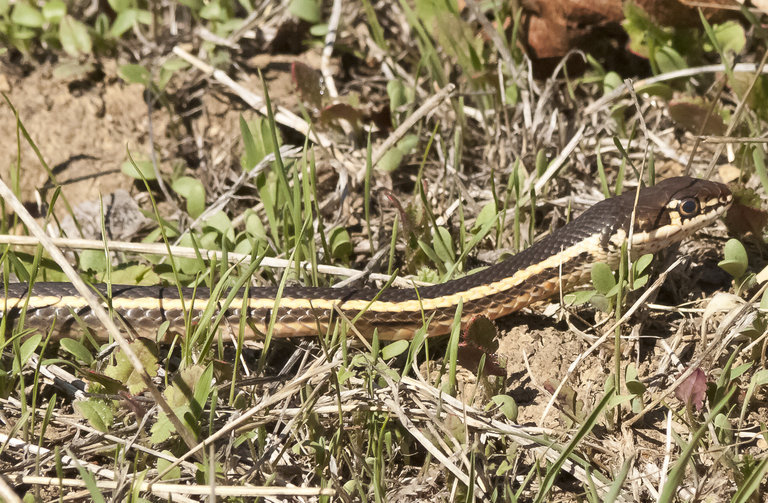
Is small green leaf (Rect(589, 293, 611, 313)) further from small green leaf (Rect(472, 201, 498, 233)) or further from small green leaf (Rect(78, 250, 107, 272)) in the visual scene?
small green leaf (Rect(78, 250, 107, 272))

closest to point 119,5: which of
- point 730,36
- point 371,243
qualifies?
point 371,243

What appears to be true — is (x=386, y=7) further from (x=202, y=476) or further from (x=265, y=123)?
(x=202, y=476)

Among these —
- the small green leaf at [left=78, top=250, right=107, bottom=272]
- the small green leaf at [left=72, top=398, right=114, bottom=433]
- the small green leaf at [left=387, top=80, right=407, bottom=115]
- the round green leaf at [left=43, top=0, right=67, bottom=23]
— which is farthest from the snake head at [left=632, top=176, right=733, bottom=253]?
the round green leaf at [left=43, top=0, right=67, bottom=23]

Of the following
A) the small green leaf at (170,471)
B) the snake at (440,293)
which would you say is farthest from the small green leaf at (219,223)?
the small green leaf at (170,471)

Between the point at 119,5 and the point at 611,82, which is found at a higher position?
the point at 119,5

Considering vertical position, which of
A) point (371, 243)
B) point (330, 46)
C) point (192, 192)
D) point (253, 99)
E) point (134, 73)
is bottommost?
point (371, 243)

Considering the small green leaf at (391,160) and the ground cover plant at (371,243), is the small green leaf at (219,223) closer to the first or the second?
the ground cover plant at (371,243)

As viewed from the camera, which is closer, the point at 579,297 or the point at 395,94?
the point at 579,297

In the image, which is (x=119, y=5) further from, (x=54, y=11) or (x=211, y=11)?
(x=211, y=11)
